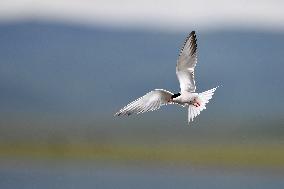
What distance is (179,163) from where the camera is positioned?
20.1 metres

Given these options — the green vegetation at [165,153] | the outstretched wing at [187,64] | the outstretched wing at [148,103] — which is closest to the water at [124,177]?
the green vegetation at [165,153]

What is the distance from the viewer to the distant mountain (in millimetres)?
35344

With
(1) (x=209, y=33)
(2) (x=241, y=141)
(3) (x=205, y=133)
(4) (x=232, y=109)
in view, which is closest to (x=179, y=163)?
(2) (x=241, y=141)

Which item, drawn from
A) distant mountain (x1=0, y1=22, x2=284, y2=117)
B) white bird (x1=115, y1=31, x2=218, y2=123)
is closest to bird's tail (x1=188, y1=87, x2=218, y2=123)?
white bird (x1=115, y1=31, x2=218, y2=123)

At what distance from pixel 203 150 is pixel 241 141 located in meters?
2.14

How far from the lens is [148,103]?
369cm

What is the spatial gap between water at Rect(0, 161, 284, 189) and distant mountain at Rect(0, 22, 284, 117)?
11.6 meters

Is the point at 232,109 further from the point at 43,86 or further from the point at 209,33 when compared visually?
the point at 209,33

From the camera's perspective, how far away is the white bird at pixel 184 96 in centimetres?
362

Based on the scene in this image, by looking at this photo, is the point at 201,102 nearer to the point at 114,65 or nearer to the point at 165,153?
the point at 165,153

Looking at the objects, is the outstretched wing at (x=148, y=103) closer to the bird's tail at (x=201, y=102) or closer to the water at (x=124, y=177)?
the bird's tail at (x=201, y=102)

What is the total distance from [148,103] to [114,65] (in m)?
41.9

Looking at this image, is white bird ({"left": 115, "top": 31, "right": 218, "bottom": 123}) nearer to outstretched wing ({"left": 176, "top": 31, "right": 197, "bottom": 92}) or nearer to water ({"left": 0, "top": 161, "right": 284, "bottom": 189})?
outstretched wing ({"left": 176, "top": 31, "right": 197, "bottom": 92})

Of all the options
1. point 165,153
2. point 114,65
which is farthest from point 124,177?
point 114,65
